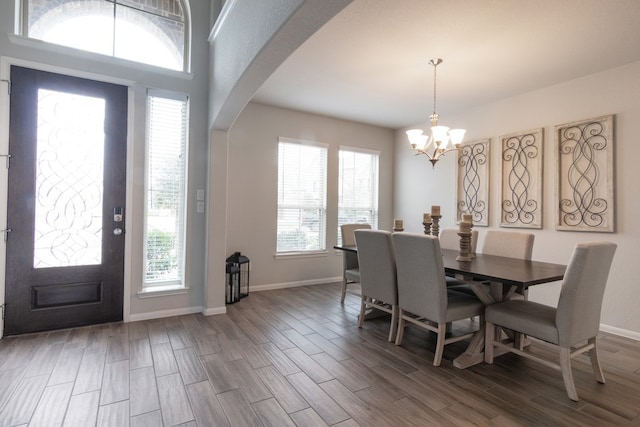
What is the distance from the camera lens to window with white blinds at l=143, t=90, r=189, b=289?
3.40 metres

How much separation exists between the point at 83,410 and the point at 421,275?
2354 mm

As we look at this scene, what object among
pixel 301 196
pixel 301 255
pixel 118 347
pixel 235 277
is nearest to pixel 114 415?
pixel 118 347

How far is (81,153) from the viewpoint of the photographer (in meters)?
3.09

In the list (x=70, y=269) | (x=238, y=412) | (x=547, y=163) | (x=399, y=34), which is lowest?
(x=238, y=412)

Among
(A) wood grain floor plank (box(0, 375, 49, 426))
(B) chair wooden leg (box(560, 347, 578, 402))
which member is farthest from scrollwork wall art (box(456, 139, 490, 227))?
(A) wood grain floor plank (box(0, 375, 49, 426))

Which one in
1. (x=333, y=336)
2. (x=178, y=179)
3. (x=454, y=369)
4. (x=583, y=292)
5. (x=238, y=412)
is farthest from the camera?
(x=178, y=179)

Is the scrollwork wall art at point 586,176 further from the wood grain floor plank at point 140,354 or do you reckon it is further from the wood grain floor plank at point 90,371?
the wood grain floor plank at point 90,371

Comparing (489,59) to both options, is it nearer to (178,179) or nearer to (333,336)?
(333,336)

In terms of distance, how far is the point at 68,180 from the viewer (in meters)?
3.04

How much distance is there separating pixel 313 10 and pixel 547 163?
3.56 metres

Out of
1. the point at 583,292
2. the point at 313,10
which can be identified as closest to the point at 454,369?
the point at 583,292

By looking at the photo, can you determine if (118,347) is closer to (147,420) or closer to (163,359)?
(163,359)

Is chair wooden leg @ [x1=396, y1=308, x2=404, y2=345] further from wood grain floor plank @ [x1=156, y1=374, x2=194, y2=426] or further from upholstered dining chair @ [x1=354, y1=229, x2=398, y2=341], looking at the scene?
wood grain floor plank @ [x1=156, y1=374, x2=194, y2=426]

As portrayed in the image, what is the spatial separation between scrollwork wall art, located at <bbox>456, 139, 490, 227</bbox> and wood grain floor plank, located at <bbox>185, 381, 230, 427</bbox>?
3.99 m
